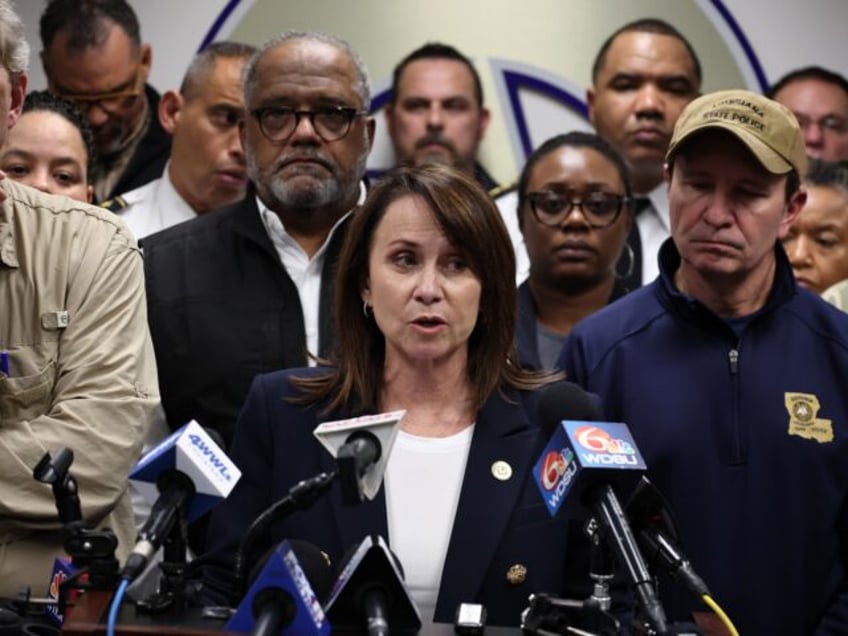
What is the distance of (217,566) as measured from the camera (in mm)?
2932

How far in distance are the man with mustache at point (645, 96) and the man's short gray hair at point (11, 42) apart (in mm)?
2770

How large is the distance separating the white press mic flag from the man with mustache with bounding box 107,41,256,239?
9.30ft

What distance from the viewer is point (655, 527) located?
Result: 2352mm

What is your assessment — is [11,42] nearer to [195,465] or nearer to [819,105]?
[195,465]

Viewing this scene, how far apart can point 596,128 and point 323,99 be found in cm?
173

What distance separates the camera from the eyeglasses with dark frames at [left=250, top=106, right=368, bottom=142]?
14.1 ft

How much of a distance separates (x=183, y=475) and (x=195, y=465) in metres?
0.04

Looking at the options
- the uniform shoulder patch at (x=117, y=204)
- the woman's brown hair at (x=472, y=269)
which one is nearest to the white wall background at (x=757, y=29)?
the uniform shoulder patch at (x=117, y=204)

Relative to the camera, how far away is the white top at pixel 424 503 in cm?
299

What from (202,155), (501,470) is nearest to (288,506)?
(501,470)

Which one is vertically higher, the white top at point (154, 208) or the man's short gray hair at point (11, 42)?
the man's short gray hair at point (11, 42)

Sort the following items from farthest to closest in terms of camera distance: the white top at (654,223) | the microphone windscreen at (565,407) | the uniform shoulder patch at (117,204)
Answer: the white top at (654,223), the uniform shoulder patch at (117,204), the microphone windscreen at (565,407)

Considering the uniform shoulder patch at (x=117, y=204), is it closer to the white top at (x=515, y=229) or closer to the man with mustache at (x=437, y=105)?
the man with mustache at (x=437, y=105)

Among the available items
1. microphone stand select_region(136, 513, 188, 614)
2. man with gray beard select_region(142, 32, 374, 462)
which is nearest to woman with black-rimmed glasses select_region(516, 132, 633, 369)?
man with gray beard select_region(142, 32, 374, 462)
